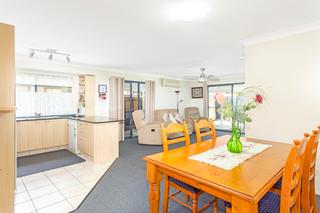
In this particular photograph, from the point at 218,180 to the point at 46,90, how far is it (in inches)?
203

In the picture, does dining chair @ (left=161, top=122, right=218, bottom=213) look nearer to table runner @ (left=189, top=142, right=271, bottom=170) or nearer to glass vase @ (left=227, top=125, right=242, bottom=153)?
table runner @ (left=189, top=142, right=271, bottom=170)

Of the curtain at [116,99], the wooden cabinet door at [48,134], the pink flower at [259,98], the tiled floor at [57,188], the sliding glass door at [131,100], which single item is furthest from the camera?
the sliding glass door at [131,100]

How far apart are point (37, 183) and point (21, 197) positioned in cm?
41

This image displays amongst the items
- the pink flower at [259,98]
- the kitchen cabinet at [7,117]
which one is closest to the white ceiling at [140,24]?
the kitchen cabinet at [7,117]

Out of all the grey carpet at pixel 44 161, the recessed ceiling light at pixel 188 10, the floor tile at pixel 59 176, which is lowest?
the floor tile at pixel 59 176

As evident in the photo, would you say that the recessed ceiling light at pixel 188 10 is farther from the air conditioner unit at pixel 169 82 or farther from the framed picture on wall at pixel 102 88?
the air conditioner unit at pixel 169 82

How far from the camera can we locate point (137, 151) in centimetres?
464

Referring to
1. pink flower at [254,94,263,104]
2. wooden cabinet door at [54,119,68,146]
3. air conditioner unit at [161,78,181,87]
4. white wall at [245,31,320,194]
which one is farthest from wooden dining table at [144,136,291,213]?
air conditioner unit at [161,78,181,87]

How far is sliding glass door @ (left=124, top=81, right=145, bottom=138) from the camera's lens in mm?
6176

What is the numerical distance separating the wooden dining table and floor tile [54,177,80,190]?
70.6 inches

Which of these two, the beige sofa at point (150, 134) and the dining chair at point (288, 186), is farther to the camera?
the beige sofa at point (150, 134)

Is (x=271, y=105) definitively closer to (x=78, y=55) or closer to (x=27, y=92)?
(x=78, y=55)

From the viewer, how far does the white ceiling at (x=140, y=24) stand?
6.26 ft

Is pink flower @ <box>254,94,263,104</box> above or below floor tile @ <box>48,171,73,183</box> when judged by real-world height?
above
